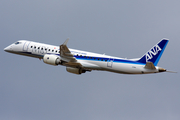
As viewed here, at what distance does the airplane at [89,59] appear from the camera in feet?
163

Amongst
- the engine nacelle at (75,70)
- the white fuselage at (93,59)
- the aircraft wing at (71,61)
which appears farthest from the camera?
the engine nacelle at (75,70)

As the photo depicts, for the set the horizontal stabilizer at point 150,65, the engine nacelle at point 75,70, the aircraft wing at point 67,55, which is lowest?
the engine nacelle at point 75,70

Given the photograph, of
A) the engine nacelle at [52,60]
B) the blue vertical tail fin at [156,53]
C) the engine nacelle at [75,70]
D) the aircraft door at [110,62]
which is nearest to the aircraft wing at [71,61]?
the engine nacelle at [52,60]

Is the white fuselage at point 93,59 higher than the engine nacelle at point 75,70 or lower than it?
higher

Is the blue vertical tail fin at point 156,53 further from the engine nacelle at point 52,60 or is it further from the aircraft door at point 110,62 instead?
the engine nacelle at point 52,60

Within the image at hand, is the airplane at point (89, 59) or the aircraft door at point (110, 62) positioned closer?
the airplane at point (89, 59)

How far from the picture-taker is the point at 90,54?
54.2 metres

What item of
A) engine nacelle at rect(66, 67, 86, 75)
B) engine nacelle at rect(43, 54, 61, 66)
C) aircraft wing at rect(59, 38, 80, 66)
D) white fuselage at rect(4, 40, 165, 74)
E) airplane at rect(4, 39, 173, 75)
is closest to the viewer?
airplane at rect(4, 39, 173, 75)

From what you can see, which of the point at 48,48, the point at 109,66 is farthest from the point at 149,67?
the point at 48,48

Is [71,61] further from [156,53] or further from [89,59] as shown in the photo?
[156,53]

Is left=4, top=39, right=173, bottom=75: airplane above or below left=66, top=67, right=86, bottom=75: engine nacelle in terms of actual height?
above

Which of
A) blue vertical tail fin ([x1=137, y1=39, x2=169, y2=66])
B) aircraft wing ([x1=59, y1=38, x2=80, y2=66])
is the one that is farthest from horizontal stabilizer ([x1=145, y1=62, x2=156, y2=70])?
aircraft wing ([x1=59, y1=38, x2=80, y2=66])

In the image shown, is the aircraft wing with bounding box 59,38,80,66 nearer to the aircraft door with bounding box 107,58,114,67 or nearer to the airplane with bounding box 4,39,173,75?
the airplane with bounding box 4,39,173,75

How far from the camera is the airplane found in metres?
49.7
